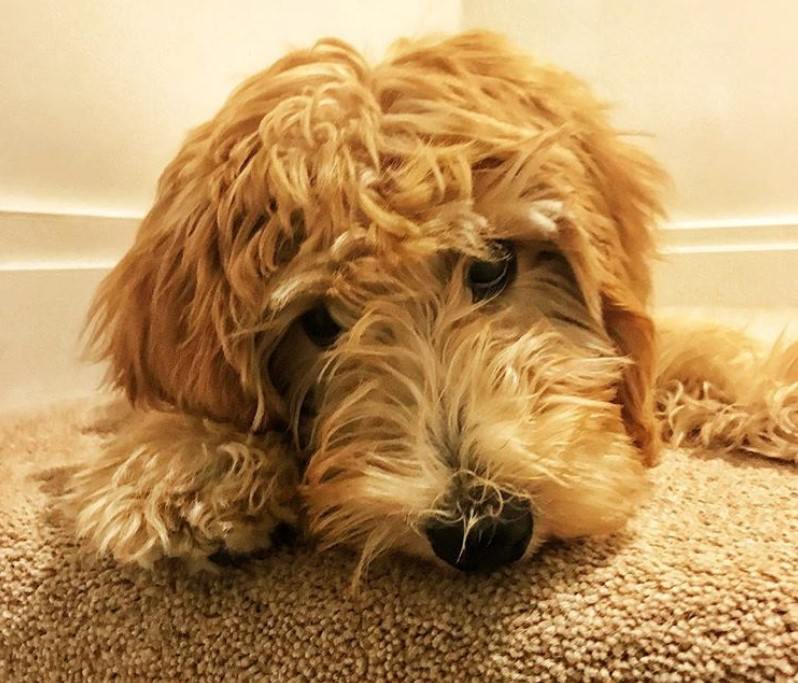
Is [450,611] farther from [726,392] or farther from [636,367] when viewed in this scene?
[726,392]

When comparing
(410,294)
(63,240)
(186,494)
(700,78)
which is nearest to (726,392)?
(410,294)

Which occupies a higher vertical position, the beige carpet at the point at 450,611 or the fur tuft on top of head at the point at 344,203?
the fur tuft on top of head at the point at 344,203

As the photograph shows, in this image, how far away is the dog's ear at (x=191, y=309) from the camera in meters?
1.05

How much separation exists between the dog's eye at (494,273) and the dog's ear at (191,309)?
24cm

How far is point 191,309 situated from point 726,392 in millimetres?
801

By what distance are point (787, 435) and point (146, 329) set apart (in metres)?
0.86

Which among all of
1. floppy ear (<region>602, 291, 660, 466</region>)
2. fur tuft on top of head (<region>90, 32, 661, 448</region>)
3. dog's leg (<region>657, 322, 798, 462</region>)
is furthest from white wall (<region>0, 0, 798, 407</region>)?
dog's leg (<region>657, 322, 798, 462</region>)

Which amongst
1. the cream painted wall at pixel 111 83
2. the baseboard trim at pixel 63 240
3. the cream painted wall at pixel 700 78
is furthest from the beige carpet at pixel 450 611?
the cream painted wall at pixel 700 78

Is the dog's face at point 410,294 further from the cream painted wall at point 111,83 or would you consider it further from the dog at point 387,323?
the cream painted wall at point 111,83

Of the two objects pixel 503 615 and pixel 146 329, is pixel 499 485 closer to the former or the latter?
pixel 503 615

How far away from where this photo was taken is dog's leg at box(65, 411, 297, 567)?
3.30ft

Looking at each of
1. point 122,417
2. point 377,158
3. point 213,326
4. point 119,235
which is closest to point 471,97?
point 377,158

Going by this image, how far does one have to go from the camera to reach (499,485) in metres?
0.89

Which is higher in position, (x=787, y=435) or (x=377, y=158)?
(x=377, y=158)
